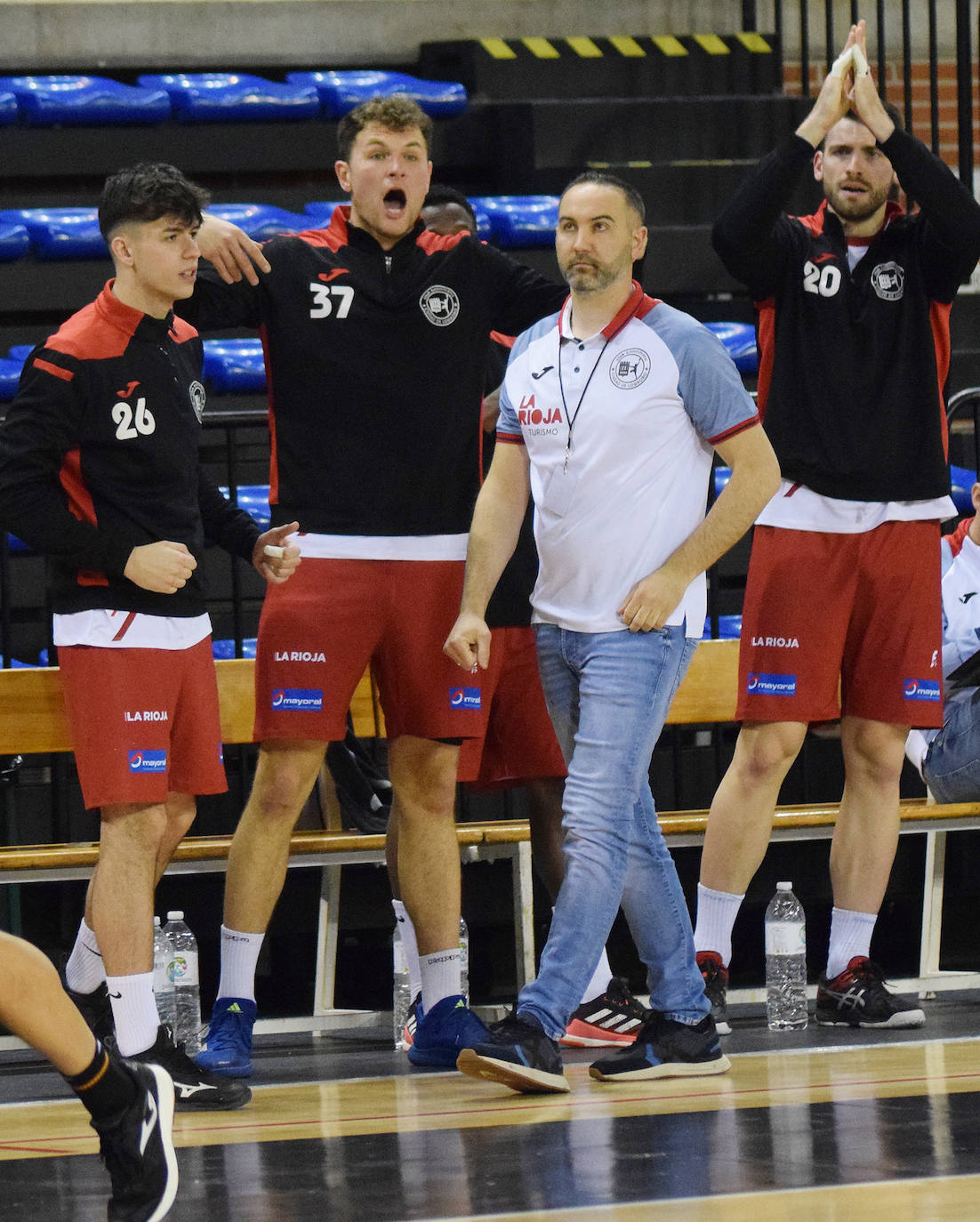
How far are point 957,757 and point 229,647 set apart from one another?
2.48m

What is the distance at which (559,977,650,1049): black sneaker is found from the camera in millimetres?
5051

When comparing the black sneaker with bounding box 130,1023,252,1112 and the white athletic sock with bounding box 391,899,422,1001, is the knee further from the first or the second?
the black sneaker with bounding box 130,1023,252,1112

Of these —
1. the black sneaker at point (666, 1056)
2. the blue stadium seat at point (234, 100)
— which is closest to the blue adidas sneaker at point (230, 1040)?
the black sneaker at point (666, 1056)

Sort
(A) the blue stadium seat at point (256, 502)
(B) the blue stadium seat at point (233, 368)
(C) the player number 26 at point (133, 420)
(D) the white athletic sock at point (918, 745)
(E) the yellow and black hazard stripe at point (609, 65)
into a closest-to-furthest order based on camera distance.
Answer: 1. (C) the player number 26 at point (133, 420)
2. (D) the white athletic sock at point (918, 745)
3. (A) the blue stadium seat at point (256, 502)
4. (B) the blue stadium seat at point (233, 368)
5. (E) the yellow and black hazard stripe at point (609, 65)

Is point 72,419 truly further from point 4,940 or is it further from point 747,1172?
point 747,1172

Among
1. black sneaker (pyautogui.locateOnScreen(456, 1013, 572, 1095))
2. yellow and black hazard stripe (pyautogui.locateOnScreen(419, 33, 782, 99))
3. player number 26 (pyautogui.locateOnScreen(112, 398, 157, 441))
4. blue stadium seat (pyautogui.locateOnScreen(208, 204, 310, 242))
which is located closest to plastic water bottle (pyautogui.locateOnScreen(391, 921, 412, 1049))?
black sneaker (pyautogui.locateOnScreen(456, 1013, 572, 1095))

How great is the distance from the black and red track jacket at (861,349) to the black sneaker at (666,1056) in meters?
1.39

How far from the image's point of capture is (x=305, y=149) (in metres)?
9.29

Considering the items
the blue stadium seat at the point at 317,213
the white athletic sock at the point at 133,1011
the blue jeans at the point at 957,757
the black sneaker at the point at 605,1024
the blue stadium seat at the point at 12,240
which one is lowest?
the black sneaker at the point at 605,1024

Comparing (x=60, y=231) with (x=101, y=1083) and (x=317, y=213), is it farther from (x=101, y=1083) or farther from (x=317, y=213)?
(x=101, y=1083)

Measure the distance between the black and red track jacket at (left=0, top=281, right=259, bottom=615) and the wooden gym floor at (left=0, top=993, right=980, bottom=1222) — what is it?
112cm

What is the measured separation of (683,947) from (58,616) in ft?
4.97

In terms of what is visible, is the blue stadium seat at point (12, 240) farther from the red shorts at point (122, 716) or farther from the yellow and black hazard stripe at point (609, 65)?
the red shorts at point (122, 716)

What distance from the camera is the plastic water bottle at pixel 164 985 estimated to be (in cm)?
524
